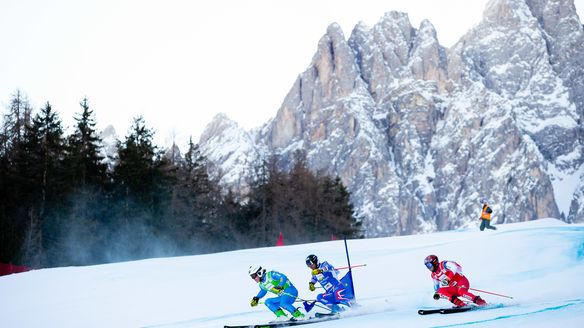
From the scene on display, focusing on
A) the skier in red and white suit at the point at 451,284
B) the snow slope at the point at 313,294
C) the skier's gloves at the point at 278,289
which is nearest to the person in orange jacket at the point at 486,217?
the snow slope at the point at 313,294

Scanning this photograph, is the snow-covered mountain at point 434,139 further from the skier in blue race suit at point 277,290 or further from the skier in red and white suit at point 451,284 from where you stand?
the skier in red and white suit at point 451,284

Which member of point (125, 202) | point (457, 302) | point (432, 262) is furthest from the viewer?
point (125, 202)

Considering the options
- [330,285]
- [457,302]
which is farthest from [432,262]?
[330,285]

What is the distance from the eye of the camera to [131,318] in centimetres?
1446

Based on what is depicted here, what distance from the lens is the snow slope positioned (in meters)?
11.0

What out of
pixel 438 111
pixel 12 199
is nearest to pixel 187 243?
pixel 12 199

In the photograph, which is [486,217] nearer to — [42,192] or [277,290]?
[277,290]

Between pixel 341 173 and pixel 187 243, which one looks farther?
pixel 341 173

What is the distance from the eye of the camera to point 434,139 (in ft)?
633

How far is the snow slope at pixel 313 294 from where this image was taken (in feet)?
36.0

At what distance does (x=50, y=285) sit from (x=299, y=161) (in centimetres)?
4473

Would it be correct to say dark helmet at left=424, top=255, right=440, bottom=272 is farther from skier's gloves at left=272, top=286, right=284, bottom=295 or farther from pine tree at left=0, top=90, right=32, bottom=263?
pine tree at left=0, top=90, right=32, bottom=263

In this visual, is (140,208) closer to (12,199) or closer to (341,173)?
(12,199)

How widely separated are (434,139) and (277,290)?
188 metres
